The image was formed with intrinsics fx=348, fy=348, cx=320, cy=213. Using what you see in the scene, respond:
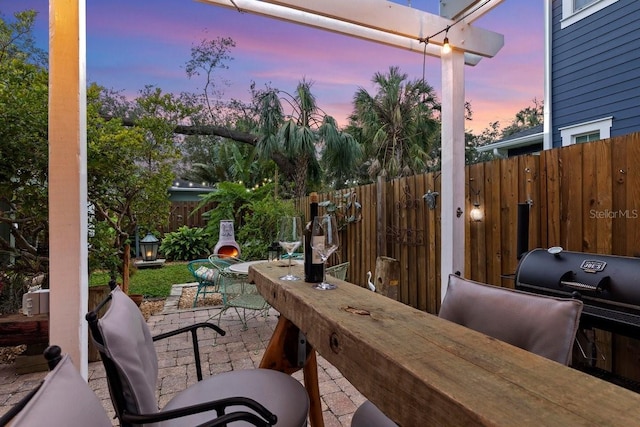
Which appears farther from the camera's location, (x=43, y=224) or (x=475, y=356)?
(x=43, y=224)

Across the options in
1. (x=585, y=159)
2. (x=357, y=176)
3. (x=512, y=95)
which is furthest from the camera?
(x=357, y=176)

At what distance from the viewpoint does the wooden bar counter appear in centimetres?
54

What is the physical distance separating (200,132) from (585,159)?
8350 mm

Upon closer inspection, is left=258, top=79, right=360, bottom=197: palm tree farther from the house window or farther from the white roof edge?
the house window

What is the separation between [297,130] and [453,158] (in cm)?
590

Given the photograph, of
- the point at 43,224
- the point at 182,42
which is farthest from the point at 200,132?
the point at 43,224

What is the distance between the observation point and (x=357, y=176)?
14.8 m

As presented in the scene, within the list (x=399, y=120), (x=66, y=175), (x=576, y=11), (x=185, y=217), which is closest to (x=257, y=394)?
(x=66, y=175)

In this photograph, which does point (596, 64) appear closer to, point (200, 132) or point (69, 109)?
point (69, 109)

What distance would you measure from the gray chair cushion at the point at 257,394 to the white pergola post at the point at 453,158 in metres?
1.86

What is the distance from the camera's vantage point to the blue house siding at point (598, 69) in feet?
14.8

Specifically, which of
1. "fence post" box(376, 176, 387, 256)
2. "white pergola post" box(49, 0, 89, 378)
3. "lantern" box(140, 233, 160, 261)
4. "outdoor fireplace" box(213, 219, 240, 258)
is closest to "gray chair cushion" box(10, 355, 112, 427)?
"white pergola post" box(49, 0, 89, 378)

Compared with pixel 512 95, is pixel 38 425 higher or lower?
lower

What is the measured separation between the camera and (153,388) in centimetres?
111
